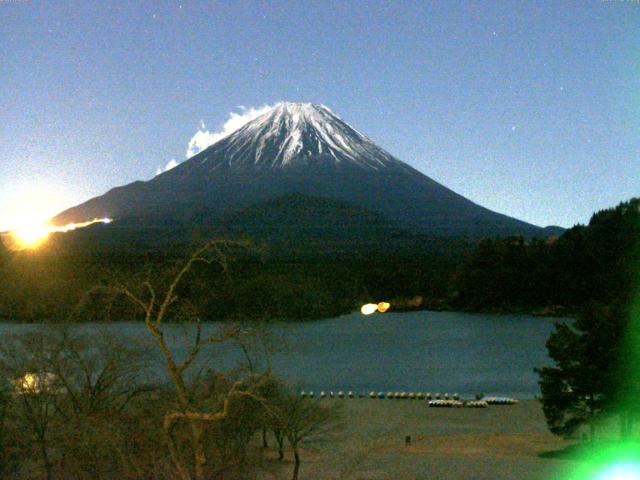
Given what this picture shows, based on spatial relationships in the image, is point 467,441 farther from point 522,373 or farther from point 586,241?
point 586,241

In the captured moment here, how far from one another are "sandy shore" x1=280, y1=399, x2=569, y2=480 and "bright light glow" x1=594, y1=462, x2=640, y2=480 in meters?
0.80

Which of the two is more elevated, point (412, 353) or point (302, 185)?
point (302, 185)

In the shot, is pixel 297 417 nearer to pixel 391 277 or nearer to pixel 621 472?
pixel 621 472

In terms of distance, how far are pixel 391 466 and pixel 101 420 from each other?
6.42 meters

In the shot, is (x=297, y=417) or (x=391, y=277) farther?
(x=391, y=277)

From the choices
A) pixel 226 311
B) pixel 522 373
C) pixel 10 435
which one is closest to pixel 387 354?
pixel 522 373

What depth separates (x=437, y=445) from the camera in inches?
672

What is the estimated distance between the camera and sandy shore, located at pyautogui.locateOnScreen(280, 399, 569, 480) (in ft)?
43.8

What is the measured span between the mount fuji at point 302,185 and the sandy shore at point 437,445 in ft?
184

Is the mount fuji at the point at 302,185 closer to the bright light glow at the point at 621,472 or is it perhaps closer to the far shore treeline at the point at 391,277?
the far shore treeline at the point at 391,277

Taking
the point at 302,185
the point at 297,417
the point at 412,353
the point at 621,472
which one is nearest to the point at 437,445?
the point at 297,417

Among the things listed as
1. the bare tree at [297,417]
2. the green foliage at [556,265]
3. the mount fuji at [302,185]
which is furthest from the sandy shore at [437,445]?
the mount fuji at [302,185]

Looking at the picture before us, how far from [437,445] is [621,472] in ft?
17.7

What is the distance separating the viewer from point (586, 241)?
62562mm
